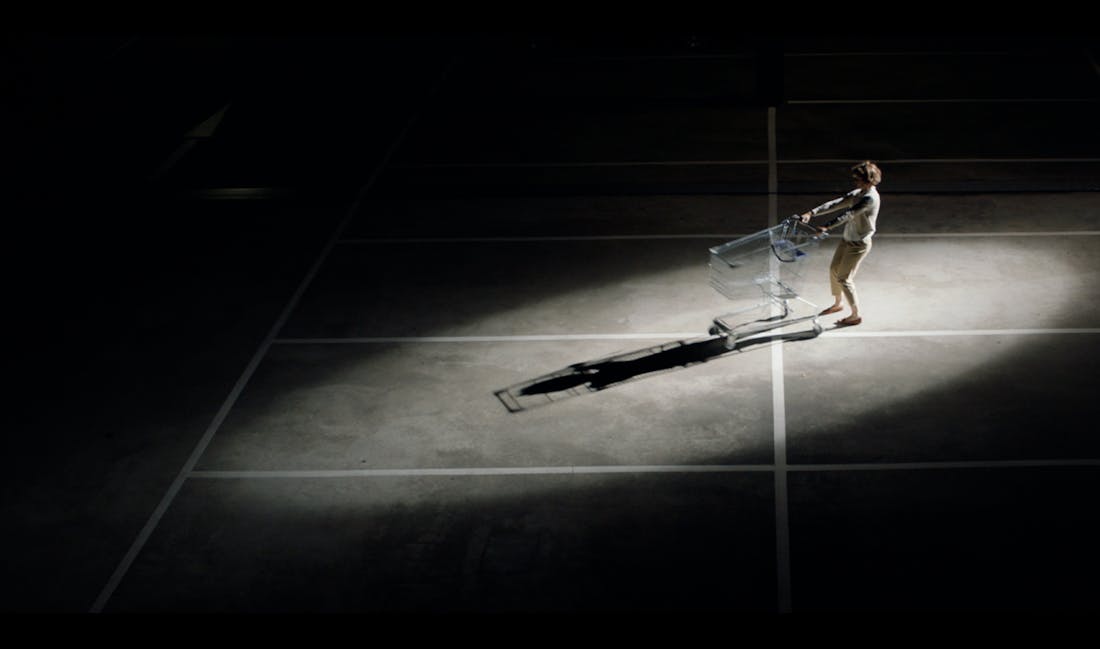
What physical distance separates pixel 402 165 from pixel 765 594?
377 inches

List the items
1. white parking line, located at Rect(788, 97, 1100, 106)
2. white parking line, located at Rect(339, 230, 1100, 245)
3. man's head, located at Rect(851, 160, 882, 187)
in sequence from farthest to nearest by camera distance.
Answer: white parking line, located at Rect(788, 97, 1100, 106), white parking line, located at Rect(339, 230, 1100, 245), man's head, located at Rect(851, 160, 882, 187)

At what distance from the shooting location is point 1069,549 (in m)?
7.66

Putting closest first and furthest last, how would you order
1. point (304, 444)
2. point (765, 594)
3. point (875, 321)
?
1. point (765, 594)
2. point (304, 444)
3. point (875, 321)

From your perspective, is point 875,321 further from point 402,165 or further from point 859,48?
point 859,48

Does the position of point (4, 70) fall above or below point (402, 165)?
above

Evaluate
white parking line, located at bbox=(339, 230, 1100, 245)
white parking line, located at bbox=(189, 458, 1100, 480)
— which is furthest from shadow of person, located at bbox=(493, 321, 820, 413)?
white parking line, located at bbox=(339, 230, 1100, 245)

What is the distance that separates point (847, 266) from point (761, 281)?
0.80m

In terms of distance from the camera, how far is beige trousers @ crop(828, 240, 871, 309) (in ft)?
33.2

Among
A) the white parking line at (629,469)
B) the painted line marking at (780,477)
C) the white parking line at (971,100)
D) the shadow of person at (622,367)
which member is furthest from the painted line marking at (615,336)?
the white parking line at (971,100)

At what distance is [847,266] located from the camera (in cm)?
1023

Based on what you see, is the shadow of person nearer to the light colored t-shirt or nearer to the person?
the person

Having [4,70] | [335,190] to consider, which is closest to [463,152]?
[335,190]

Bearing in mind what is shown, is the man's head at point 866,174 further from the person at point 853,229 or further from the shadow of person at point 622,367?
the shadow of person at point 622,367

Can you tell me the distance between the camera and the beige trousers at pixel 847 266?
10.1m
